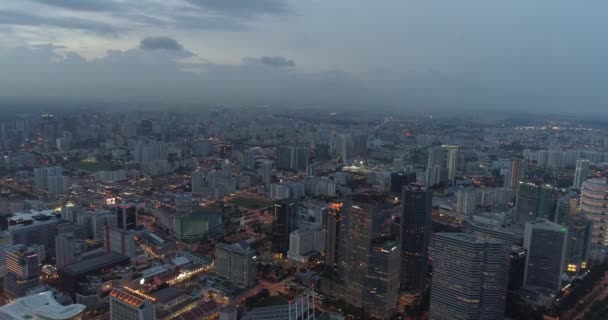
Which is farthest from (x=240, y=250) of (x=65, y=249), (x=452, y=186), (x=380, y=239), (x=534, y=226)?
(x=452, y=186)

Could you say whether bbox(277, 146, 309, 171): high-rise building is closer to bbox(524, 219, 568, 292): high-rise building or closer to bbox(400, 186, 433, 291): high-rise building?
bbox(400, 186, 433, 291): high-rise building

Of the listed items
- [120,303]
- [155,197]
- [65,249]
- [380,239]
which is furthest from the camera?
[155,197]

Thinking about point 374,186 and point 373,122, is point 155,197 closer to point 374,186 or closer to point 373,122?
point 374,186

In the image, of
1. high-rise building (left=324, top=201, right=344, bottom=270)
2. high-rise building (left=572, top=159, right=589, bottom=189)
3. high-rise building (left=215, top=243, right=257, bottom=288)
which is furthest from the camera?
high-rise building (left=572, top=159, right=589, bottom=189)

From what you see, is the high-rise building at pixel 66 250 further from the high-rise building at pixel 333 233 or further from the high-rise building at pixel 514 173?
the high-rise building at pixel 514 173

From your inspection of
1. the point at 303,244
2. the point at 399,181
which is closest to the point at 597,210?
the point at 399,181

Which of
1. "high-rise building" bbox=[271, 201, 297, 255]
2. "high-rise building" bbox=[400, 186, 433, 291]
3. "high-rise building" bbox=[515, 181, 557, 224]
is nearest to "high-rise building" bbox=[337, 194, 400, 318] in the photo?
"high-rise building" bbox=[400, 186, 433, 291]

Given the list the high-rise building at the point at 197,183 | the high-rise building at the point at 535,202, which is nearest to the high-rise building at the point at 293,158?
the high-rise building at the point at 197,183
